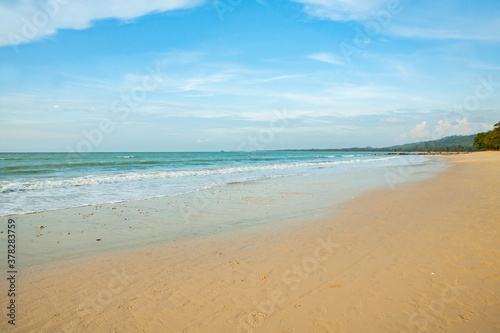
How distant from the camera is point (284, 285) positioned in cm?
450

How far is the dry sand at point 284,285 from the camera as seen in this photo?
3.59 metres

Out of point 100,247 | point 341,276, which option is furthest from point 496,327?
point 100,247

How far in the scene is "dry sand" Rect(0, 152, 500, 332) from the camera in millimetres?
3588

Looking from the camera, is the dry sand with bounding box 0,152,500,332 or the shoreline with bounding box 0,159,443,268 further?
the shoreline with bounding box 0,159,443,268

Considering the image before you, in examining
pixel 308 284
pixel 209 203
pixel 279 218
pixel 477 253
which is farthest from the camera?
pixel 209 203

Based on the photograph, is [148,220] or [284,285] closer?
[284,285]

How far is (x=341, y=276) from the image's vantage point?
4758 mm

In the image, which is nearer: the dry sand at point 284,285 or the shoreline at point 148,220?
the dry sand at point 284,285

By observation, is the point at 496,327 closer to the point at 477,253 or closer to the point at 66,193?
the point at 477,253

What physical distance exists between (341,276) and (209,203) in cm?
776

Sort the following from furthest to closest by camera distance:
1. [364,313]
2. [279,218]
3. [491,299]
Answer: [279,218]
[491,299]
[364,313]

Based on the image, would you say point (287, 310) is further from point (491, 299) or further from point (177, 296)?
point (491, 299)

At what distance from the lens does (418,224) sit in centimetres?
791

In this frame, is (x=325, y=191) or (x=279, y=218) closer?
(x=279, y=218)
